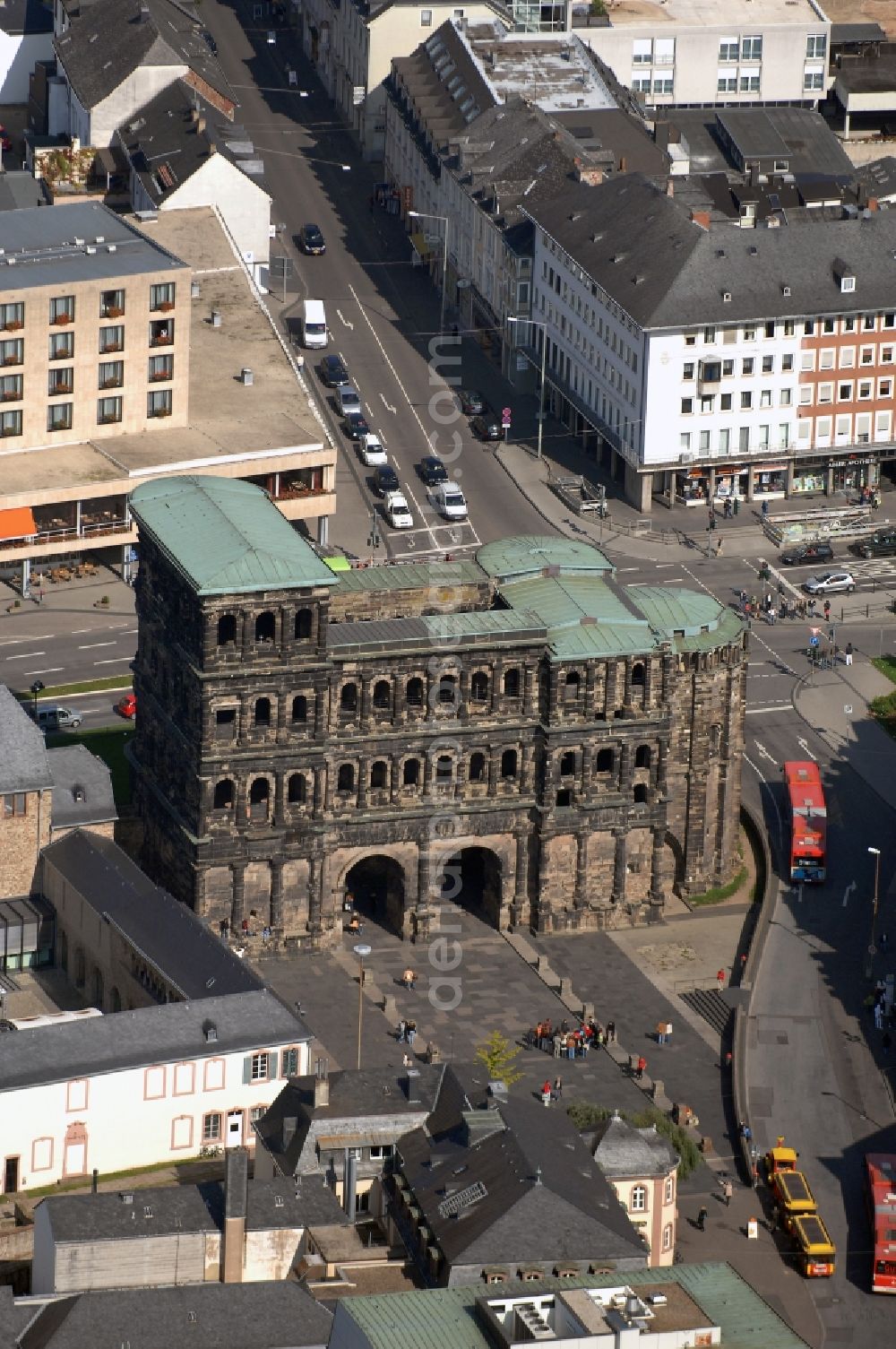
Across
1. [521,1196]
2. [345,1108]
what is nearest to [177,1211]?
[345,1108]

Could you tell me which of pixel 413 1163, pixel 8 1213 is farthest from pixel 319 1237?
pixel 8 1213

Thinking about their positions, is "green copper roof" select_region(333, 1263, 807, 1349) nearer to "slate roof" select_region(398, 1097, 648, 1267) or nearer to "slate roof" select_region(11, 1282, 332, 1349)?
"slate roof" select_region(11, 1282, 332, 1349)

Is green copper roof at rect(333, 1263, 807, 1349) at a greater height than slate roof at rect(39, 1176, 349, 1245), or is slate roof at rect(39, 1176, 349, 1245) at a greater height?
green copper roof at rect(333, 1263, 807, 1349)

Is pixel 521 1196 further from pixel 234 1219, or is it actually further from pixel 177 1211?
pixel 177 1211

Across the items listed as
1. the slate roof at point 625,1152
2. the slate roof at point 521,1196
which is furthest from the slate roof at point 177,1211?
the slate roof at point 625,1152

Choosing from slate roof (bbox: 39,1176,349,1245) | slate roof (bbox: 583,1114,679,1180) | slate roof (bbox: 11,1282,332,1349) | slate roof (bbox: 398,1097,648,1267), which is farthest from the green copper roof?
slate roof (bbox: 583,1114,679,1180)

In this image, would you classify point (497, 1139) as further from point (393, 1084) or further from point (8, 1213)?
point (8, 1213)
